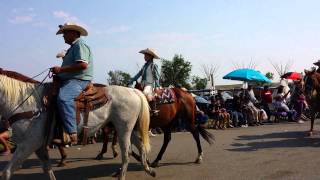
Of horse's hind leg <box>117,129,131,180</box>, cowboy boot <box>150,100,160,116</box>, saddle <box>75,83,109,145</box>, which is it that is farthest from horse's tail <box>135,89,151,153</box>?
cowboy boot <box>150,100,160,116</box>

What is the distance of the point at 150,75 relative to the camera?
8.98 metres

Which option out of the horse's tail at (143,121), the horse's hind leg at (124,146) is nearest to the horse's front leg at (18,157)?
the horse's hind leg at (124,146)

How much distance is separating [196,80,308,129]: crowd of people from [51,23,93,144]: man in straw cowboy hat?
1000 cm

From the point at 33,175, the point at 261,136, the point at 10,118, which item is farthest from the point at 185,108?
the point at 261,136

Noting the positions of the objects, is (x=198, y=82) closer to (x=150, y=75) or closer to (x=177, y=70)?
(x=177, y=70)

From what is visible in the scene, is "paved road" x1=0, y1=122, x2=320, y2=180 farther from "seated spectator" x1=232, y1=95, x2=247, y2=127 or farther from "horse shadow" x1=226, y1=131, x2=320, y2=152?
"seated spectator" x1=232, y1=95, x2=247, y2=127

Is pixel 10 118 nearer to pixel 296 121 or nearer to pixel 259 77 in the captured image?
pixel 296 121

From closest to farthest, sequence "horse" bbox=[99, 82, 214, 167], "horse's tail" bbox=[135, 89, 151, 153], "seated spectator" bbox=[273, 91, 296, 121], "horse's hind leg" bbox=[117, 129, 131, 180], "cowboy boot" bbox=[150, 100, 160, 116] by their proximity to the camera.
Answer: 1. "horse's hind leg" bbox=[117, 129, 131, 180]
2. "horse's tail" bbox=[135, 89, 151, 153]
3. "cowboy boot" bbox=[150, 100, 160, 116]
4. "horse" bbox=[99, 82, 214, 167]
5. "seated spectator" bbox=[273, 91, 296, 121]

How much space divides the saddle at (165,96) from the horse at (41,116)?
128 cm

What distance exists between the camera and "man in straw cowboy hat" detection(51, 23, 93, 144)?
21.3 feet

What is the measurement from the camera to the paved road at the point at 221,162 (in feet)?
26.1

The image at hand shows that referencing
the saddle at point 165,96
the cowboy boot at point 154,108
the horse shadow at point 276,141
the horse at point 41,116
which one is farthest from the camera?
the horse shadow at point 276,141

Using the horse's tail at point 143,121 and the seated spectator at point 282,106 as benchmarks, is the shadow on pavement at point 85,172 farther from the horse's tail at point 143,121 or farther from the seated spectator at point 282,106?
the seated spectator at point 282,106

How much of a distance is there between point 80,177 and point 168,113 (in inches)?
90.4
